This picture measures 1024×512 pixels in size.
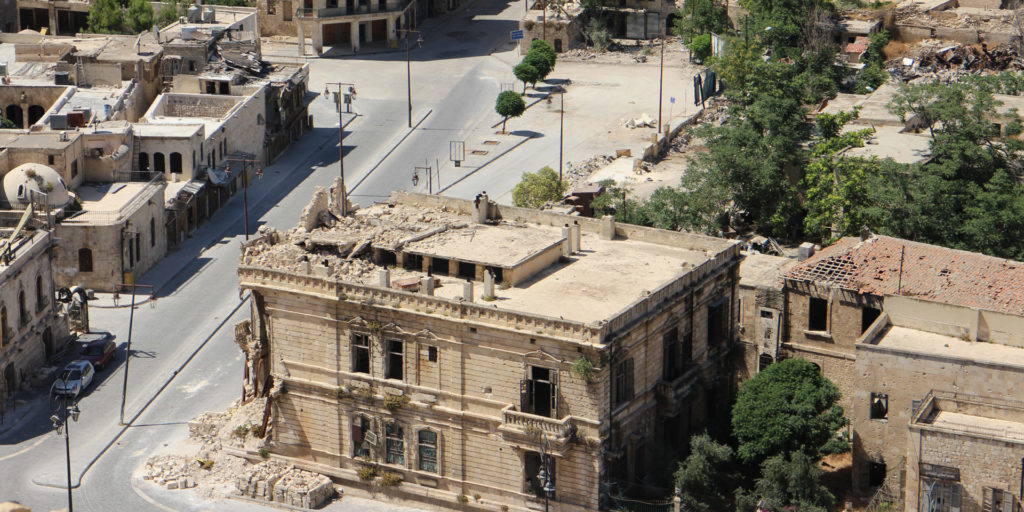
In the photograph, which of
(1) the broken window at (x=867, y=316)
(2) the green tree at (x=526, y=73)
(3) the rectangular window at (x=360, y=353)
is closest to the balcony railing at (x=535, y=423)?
(3) the rectangular window at (x=360, y=353)

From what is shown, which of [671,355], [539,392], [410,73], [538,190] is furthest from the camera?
[410,73]

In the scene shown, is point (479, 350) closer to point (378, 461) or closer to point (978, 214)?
point (378, 461)

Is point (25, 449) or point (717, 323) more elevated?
point (717, 323)

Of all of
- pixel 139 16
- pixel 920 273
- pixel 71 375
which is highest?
pixel 139 16

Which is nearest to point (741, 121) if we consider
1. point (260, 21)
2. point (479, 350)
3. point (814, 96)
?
point (814, 96)

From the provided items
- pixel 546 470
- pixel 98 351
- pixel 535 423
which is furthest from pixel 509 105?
pixel 546 470

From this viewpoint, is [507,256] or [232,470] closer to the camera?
[507,256]

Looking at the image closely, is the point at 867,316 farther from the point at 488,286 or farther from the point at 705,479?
the point at 488,286

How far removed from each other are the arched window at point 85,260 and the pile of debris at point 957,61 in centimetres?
6675

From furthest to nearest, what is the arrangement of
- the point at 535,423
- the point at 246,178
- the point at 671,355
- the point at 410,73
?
1. the point at 410,73
2. the point at 246,178
3. the point at 671,355
4. the point at 535,423

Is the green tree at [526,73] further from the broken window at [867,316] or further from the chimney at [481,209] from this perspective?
the broken window at [867,316]

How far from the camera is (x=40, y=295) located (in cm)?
10638

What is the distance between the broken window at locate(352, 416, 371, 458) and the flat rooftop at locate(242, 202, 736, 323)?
659cm

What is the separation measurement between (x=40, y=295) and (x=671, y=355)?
3620 centimetres
